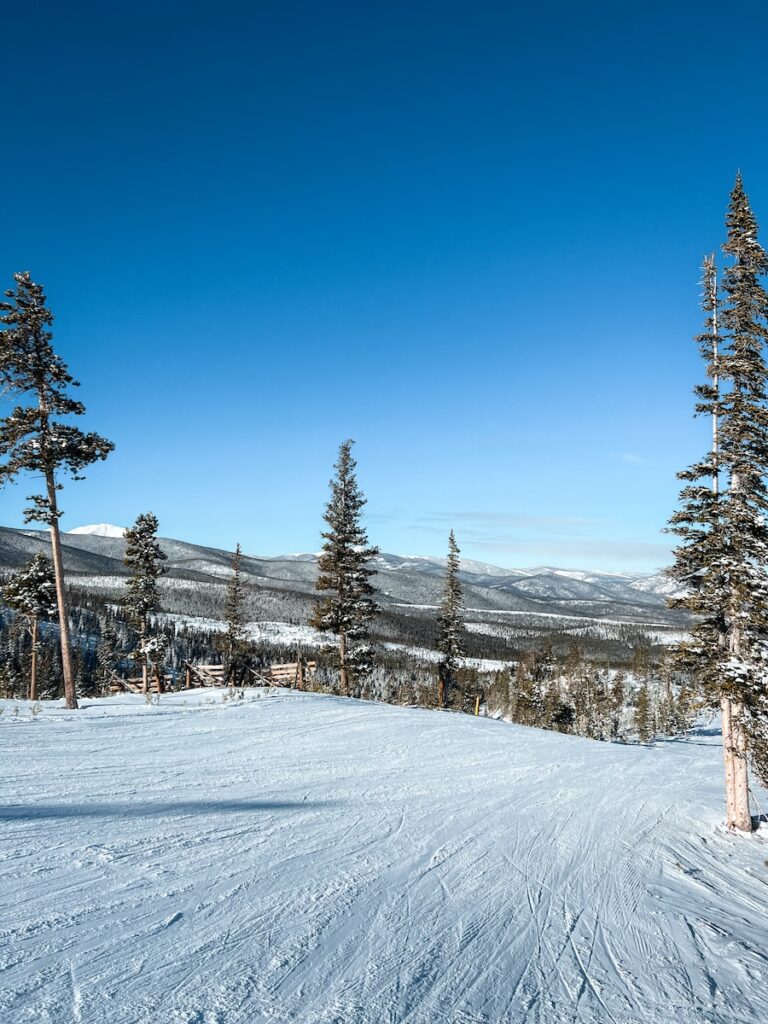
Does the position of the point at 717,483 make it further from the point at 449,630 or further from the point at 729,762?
the point at 449,630

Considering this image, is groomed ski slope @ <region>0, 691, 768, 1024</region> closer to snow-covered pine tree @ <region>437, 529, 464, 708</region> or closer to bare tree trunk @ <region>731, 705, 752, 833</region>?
bare tree trunk @ <region>731, 705, 752, 833</region>

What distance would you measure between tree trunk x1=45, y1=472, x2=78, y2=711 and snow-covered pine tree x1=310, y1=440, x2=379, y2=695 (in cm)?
1334

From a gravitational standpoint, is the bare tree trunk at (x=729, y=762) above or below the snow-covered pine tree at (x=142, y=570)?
below

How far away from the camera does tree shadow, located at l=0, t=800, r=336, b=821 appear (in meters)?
6.54

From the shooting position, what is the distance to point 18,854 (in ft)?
17.5

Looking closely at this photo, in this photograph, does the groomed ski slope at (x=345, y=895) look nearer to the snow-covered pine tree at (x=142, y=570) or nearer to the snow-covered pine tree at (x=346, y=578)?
the snow-covered pine tree at (x=346, y=578)

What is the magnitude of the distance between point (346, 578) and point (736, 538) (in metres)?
21.2

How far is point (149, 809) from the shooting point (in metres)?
7.21

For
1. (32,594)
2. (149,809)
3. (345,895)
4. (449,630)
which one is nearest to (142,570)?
(32,594)

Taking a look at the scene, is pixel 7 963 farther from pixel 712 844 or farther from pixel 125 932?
pixel 712 844

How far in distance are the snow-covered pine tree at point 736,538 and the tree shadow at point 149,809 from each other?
352 inches

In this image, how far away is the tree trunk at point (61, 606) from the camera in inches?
723

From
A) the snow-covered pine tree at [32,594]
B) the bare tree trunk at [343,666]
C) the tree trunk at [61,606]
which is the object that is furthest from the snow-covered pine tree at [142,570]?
the tree trunk at [61,606]

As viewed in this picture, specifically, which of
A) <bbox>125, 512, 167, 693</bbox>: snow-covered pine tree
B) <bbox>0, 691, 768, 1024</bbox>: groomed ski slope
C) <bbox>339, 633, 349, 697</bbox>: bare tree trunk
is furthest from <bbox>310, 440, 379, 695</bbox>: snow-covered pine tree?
<bbox>0, 691, 768, 1024</bbox>: groomed ski slope
